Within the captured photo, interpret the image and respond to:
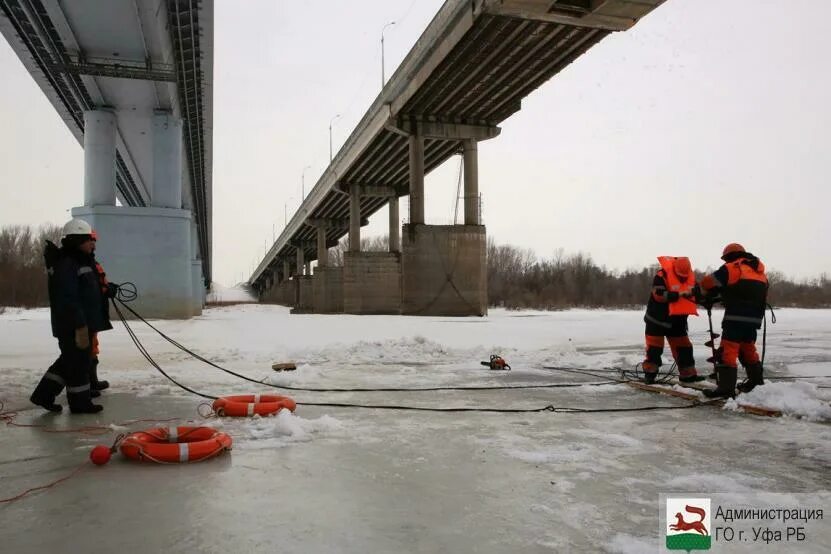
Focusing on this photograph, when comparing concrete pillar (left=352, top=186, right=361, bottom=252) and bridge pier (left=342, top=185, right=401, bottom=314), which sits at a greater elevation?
concrete pillar (left=352, top=186, right=361, bottom=252)

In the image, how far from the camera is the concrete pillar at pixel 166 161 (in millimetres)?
24884

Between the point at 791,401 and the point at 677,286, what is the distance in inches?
94.3

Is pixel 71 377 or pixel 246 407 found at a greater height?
pixel 71 377

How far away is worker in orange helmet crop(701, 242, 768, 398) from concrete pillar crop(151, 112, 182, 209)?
880 inches

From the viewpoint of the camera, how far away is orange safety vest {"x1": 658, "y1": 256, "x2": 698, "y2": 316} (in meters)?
7.96

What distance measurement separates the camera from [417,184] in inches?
1225

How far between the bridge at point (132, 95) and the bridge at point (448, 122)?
843 centimetres

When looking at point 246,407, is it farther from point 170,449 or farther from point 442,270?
point 442,270

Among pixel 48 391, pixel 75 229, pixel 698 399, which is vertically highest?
pixel 75 229

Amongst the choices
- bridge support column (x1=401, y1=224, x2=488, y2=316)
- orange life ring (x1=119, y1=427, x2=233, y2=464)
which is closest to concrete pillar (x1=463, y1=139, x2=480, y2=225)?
bridge support column (x1=401, y1=224, x2=488, y2=316)

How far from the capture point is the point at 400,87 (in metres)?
27.9

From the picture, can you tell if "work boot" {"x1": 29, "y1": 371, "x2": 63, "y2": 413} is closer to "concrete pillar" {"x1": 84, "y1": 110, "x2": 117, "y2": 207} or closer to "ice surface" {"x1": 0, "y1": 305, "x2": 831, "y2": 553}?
"ice surface" {"x1": 0, "y1": 305, "x2": 831, "y2": 553}

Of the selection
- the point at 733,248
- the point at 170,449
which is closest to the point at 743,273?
the point at 733,248

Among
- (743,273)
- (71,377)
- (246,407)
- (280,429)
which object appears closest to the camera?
(280,429)
